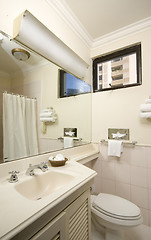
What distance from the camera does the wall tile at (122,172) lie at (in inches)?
63.2

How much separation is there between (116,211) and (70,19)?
209 cm

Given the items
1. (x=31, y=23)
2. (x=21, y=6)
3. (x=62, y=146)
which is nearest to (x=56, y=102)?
(x=62, y=146)

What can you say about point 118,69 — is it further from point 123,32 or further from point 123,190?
point 123,190

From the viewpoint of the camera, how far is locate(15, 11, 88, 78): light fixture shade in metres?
1.04

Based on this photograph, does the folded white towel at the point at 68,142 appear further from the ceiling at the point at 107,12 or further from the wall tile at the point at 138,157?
the ceiling at the point at 107,12

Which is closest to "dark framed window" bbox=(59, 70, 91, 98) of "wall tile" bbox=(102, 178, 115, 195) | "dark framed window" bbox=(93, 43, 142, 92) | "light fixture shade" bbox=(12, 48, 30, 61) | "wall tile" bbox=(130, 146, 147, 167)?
"dark framed window" bbox=(93, 43, 142, 92)

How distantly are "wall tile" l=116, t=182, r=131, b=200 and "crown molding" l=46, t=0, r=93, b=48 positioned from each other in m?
2.05

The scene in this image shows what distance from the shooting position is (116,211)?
111cm

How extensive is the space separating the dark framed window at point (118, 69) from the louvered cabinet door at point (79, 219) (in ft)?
4.71

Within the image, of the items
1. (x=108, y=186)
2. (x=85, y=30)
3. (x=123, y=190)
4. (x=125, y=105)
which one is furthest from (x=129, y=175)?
(x=85, y=30)

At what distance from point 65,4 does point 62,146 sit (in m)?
1.55

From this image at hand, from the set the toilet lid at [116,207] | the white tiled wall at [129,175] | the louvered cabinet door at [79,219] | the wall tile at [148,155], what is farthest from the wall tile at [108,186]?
the louvered cabinet door at [79,219]

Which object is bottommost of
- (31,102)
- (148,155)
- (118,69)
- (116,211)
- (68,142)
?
(116,211)

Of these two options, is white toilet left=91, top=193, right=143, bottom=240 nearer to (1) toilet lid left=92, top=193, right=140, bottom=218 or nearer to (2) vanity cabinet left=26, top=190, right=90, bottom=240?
(1) toilet lid left=92, top=193, right=140, bottom=218
